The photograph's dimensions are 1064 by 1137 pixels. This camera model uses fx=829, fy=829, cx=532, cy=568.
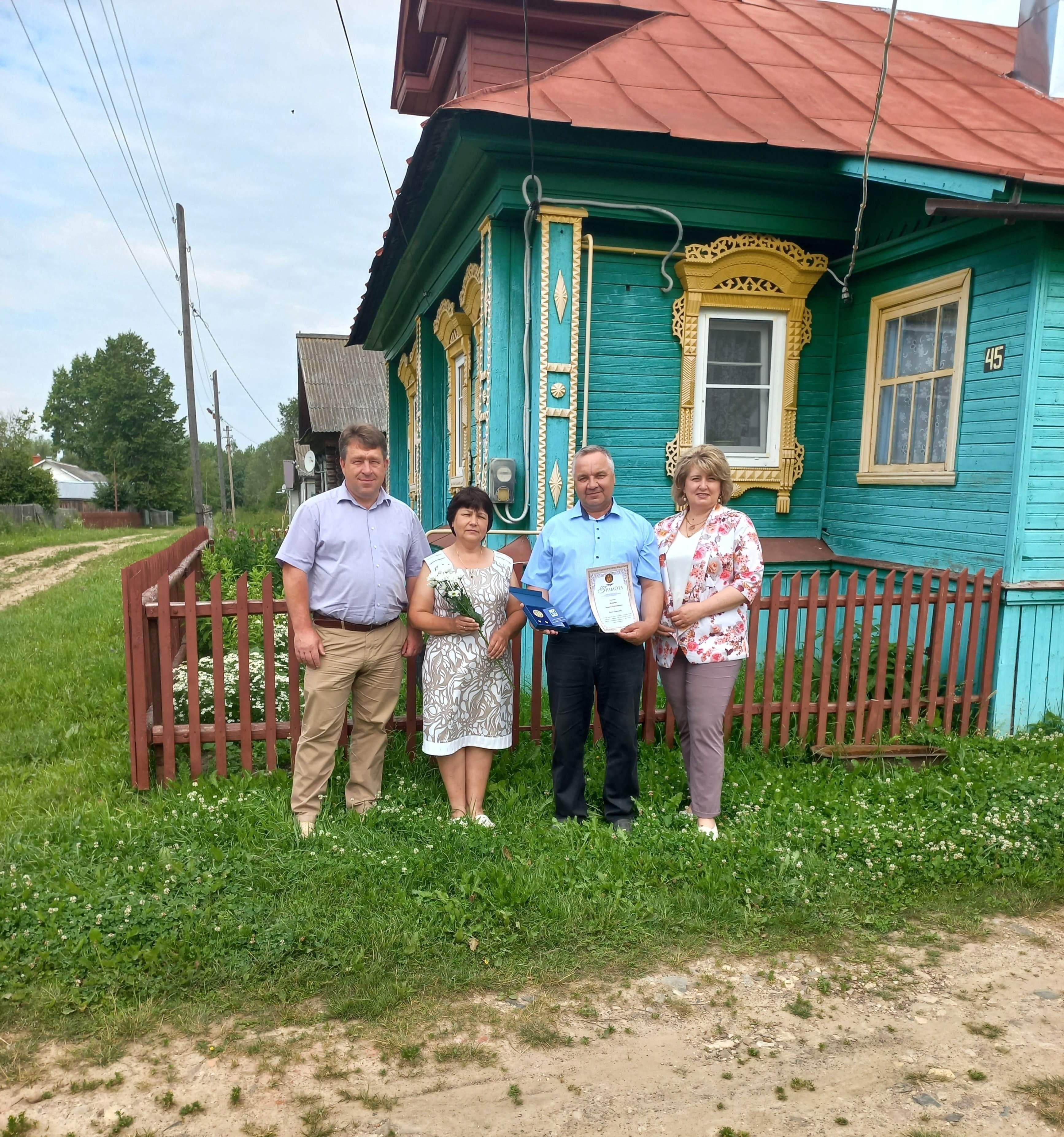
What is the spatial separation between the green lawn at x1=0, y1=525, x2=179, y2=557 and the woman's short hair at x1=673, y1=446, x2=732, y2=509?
23593 millimetres

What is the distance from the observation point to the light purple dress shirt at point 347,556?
3588 millimetres

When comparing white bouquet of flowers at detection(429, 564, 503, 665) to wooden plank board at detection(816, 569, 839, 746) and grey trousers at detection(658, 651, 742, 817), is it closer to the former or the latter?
grey trousers at detection(658, 651, 742, 817)

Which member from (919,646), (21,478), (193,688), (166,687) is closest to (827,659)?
(919,646)

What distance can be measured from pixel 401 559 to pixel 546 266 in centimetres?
→ 298

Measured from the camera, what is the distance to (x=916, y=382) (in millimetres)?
6051

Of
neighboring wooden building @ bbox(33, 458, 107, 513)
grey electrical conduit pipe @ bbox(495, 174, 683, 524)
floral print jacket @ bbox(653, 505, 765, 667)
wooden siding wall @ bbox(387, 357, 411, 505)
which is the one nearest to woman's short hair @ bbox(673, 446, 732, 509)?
floral print jacket @ bbox(653, 505, 765, 667)

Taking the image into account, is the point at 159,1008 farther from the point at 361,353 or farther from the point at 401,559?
the point at 361,353

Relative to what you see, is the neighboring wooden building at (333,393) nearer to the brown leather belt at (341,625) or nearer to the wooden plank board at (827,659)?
the wooden plank board at (827,659)

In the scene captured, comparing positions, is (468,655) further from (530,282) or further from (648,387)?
(648,387)

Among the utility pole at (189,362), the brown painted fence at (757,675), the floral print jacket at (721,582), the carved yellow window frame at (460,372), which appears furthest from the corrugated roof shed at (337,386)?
the floral print jacket at (721,582)

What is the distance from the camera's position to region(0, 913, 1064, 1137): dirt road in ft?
7.25

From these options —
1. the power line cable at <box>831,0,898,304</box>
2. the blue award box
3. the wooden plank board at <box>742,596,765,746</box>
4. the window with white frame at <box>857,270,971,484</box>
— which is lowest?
the wooden plank board at <box>742,596,765,746</box>

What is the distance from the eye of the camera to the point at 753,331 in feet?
22.2

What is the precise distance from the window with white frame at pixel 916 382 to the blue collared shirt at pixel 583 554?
10.2 ft
